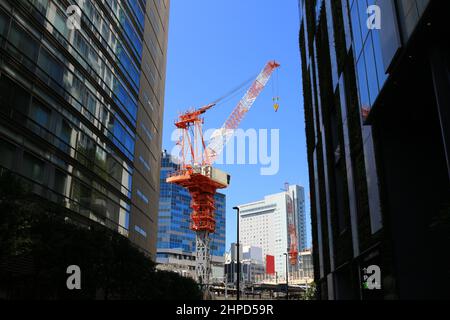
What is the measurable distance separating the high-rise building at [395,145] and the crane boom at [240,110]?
104129 millimetres

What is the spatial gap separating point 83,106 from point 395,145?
2569cm

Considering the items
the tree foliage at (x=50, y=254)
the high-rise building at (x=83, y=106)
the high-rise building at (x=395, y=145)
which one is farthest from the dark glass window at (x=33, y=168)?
the high-rise building at (x=395, y=145)

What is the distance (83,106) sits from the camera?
122 ft

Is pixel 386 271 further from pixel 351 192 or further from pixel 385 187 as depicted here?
pixel 351 192

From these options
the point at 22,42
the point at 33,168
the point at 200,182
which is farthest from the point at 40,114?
the point at 200,182

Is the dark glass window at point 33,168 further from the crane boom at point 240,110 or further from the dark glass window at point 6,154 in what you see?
the crane boom at point 240,110

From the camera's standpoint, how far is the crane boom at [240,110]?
436ft

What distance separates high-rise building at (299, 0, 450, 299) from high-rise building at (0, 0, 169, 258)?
19.4 metres

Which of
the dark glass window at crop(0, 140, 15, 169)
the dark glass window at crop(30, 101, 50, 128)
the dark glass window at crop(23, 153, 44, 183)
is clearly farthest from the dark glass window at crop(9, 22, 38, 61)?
the dark glass window at crop(23, 153, 44, 183)

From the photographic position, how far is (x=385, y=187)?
19.5 m

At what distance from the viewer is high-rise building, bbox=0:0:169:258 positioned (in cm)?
2777

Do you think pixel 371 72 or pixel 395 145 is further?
pixel 395 145

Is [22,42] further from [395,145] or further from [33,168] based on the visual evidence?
[395,145]
